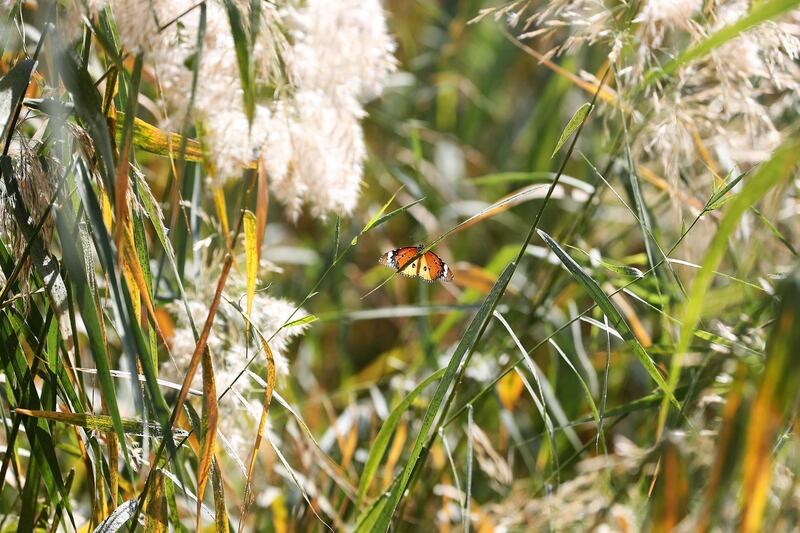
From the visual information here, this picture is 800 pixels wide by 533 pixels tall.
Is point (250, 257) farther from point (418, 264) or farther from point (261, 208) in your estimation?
point (418, 264)

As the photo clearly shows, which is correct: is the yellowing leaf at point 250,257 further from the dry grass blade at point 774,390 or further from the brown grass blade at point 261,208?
the dry grass blade at point 774,390

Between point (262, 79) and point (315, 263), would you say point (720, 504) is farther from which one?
point (315, 263)

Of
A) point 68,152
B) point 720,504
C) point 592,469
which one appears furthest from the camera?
point 592,469

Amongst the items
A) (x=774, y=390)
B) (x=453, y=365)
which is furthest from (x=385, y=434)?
(x=774, y=390)

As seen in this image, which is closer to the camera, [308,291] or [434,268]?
[434,268]

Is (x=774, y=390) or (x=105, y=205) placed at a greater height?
(x=774, y=390)

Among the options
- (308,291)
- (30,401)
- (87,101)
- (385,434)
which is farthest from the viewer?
(308,291)

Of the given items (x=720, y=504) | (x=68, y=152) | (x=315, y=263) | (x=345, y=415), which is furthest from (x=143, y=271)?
(x=315, y=263)
